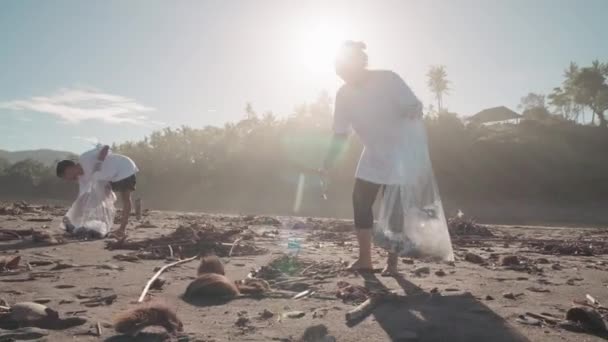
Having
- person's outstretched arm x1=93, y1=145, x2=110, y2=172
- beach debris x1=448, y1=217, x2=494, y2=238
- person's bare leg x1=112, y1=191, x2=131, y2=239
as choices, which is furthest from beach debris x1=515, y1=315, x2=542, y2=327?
person's outstretched arm x1=93, y1=145, x2=110, y2=172

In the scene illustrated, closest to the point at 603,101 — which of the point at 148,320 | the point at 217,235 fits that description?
the point at 217,235

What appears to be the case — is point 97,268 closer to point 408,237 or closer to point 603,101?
point 408,237

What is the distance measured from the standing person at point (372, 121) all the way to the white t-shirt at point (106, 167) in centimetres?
418

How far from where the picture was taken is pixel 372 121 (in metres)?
4.19

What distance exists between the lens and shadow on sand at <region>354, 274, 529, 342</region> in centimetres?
231

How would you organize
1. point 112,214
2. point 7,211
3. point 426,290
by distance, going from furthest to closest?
point 7,211
point 112,214
point 426,290

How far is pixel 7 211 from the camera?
1051 cm

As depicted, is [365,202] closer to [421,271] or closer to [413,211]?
[413,211]

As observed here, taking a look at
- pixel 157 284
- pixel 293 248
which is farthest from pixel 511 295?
pixel 293 248

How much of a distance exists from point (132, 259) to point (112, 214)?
2.68 m

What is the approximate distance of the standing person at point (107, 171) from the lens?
22.3ft

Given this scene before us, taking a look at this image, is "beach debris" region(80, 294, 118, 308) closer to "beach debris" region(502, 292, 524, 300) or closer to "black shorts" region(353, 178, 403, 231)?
"black shorts" region(353, 178, 403, 231)

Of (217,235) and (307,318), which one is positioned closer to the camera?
(307,318)

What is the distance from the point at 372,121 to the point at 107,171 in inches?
179
